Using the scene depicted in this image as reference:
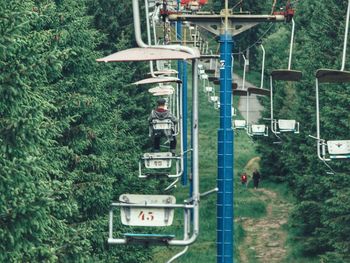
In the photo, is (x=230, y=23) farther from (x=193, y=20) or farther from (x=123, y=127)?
(x=123, y=127)

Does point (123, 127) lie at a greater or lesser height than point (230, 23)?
lesser

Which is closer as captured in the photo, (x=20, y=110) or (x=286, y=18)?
(x=20, y=110)

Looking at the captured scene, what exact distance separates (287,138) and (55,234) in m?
27.2

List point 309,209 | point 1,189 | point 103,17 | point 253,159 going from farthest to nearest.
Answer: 1. point 253,159
2. point 103,17
3. point 309,209
4. point 1,189

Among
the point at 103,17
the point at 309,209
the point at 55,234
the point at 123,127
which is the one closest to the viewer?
the point at 55,234

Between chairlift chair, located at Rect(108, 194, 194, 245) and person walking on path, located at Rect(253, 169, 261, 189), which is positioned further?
person walking on path, located at Rect(253, 169, 261, 189)

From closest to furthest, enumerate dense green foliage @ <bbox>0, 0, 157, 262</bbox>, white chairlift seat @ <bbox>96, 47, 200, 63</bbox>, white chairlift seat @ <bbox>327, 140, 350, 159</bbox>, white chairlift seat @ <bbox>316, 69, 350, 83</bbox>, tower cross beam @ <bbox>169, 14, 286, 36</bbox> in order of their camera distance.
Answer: white chairlift seat @ <bbox>96, 47, 200, 63</bbox>
dense green foliage @ <bbox>0, 0, 157, 262</bbox>
white chairlift seat @ <bbox>316, 69, 350, 83</bbox>
white chairlift seat @ <bbox>327, 140, 350, 159</bbox>
tower cross beam @ <bbox>169, 14, 286, 36</bbox>

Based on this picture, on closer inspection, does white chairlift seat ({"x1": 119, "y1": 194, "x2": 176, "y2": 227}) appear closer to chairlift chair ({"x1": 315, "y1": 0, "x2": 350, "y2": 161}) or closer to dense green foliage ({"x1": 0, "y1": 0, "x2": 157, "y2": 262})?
dense green foliage ({"x1": 0, "y1": 0, "x2": 157, "y2": 262})

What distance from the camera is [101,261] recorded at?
22688 millimetres

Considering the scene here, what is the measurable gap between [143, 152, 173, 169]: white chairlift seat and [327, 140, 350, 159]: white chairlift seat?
375 centimetres

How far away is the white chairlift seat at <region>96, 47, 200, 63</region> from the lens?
38.4 feet

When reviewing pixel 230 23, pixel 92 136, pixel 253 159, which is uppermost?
pixel 230 23

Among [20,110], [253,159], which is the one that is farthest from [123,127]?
[253,159]

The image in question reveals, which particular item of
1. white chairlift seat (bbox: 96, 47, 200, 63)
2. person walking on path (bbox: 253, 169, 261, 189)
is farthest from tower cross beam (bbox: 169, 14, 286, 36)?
person walking on path (bbox: 253, 169, 261, 189)
